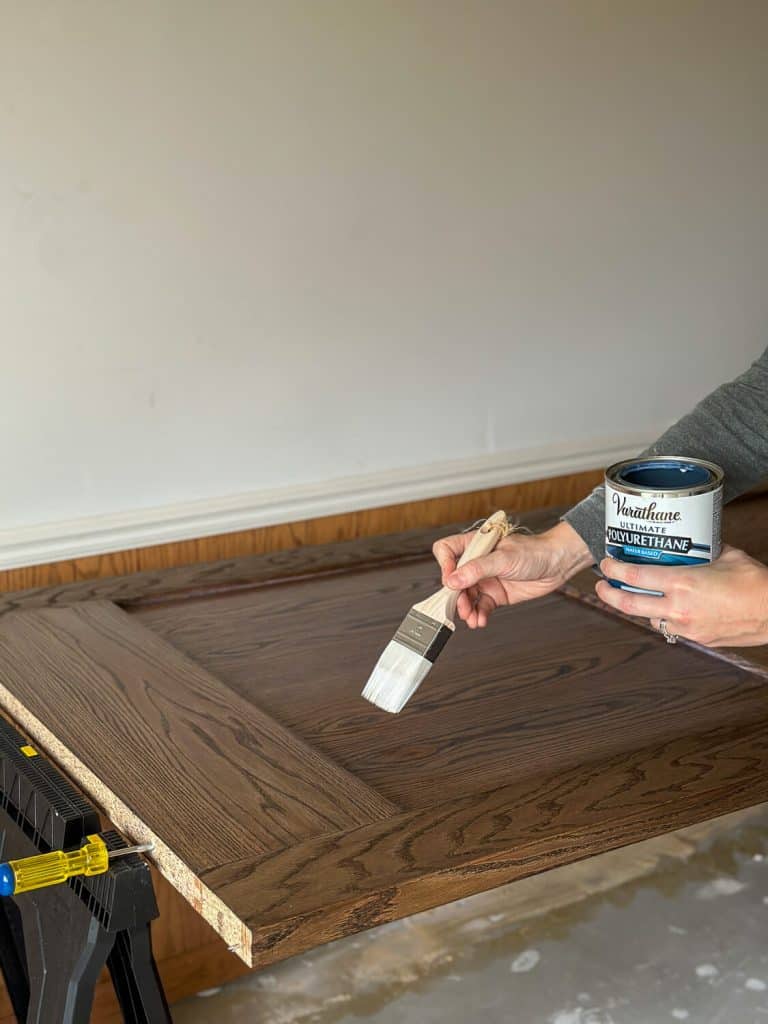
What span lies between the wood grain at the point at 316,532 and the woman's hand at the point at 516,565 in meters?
0.56

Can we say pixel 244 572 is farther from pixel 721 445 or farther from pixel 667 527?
pixel 667 527

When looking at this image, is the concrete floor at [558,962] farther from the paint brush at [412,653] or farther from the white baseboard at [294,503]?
the paint brush at [412,653]

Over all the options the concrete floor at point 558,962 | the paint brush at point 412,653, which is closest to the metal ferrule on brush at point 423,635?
the paint brush at point 412,653

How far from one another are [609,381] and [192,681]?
47.7 inches

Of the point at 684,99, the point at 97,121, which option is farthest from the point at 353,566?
the point at 684,99

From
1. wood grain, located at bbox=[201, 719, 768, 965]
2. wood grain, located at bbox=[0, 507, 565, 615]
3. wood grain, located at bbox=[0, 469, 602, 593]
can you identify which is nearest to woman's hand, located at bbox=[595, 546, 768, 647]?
wood grain, located at bbox=[201, 719, 768, 965]

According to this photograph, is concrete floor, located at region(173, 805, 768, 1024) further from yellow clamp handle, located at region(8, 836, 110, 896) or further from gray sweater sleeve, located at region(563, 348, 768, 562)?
yellow clamp handle, located at region(8, 836, 110, 896)

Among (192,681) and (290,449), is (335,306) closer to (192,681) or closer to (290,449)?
(290,449)

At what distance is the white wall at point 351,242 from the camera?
5.58ft

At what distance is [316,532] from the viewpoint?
2037 mm

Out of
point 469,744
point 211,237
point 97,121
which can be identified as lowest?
point 469,744

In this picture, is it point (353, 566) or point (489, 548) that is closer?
point (489, 548)

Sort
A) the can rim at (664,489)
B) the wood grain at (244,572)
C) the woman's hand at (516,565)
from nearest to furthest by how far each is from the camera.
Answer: the can rim at (664,489) → the woman's hand at (516,565) → the wood grain at (244,572)

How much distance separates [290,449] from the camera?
1.98m
